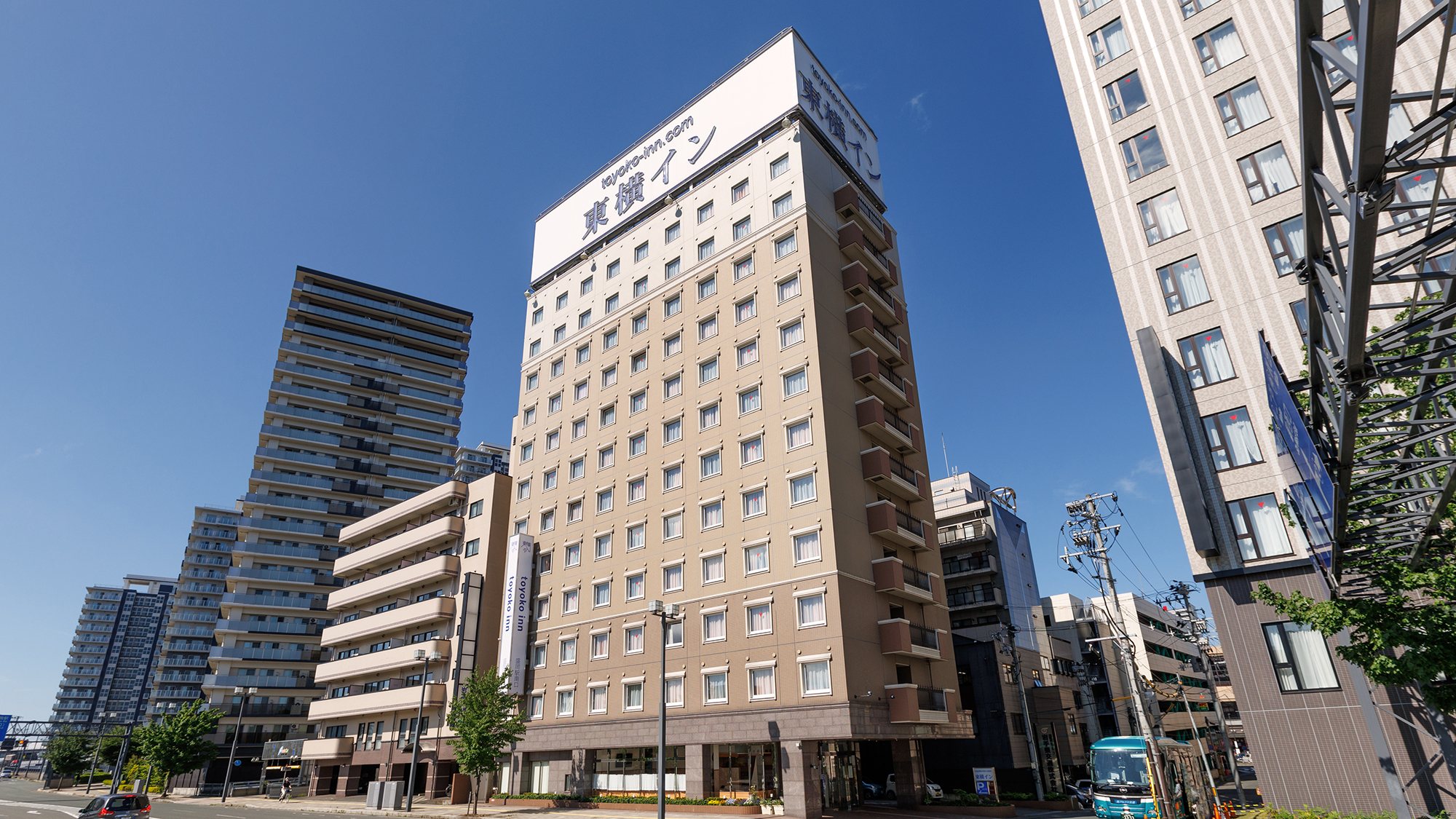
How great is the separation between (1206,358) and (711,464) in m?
25.5

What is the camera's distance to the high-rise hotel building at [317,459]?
86688 mm

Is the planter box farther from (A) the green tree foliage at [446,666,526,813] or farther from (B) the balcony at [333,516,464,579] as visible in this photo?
(B) the balcony at [333,516,464,579]

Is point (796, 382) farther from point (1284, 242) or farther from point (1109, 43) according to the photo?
point (1284, 242)

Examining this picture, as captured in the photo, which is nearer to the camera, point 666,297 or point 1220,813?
point 1220,813

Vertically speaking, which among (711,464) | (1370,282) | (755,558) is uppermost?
(711,464)

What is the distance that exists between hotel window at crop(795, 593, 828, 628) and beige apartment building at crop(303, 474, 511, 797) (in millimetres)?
26783

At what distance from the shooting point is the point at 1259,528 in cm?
2720

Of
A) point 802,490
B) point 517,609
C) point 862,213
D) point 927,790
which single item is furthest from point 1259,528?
point 517,609

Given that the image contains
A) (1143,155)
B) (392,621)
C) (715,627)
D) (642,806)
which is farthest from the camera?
(392,621)

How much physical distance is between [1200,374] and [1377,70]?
2657 cm

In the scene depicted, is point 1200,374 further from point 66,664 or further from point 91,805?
point 66,664

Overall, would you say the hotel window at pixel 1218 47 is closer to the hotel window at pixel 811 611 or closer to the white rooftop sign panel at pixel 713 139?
the white rooftop sign panel at pixel 713 139

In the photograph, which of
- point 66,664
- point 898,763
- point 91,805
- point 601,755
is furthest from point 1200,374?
point 66,664

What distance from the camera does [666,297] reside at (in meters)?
52.2
